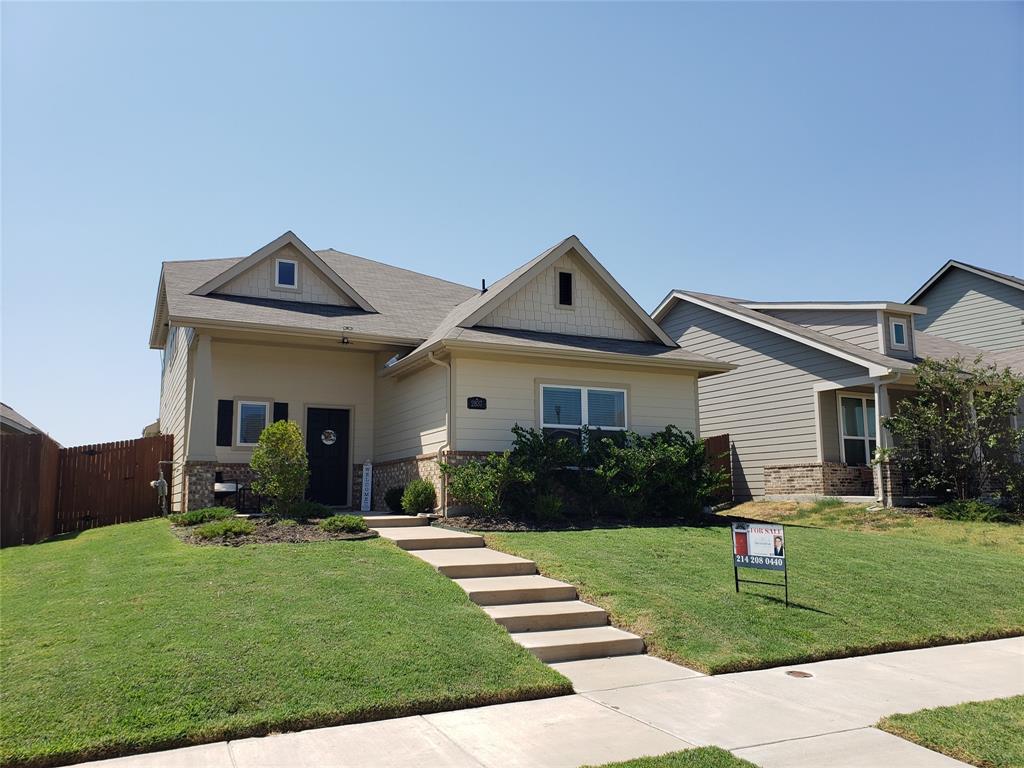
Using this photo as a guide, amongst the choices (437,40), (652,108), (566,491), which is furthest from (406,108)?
(566,491)

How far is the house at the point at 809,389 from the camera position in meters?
19.1

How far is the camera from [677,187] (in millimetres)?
15266

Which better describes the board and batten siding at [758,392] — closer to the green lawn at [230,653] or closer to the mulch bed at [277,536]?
the mulch bed at [277,536]

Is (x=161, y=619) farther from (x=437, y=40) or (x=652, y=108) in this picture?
A: (x=652, y=108)

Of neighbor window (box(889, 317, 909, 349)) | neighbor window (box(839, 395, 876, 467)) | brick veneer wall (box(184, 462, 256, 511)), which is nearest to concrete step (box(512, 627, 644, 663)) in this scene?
brick veneer wall (box(184, 462, 256, 511))

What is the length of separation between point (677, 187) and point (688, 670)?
1077cm

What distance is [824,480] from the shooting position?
1909cm

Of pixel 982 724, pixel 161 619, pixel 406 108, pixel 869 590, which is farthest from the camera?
pixel 406 108

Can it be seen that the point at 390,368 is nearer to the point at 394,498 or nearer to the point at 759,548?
the point at 394,498

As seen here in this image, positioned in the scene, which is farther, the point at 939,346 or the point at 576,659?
the point at 939,346

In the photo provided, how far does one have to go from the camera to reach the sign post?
868cm

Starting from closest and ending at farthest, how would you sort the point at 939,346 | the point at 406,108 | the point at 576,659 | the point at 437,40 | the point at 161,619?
the point at 161,619 < the point at 576,659 < the point at 437,40 < the point at 406,108 < the point at 939,346

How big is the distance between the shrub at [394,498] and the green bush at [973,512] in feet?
39.0

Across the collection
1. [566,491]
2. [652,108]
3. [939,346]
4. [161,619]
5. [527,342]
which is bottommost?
[161,619]
